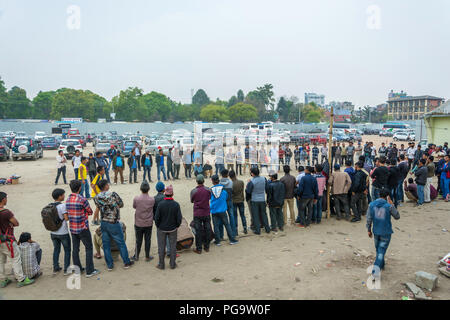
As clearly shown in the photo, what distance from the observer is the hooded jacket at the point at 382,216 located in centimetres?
517

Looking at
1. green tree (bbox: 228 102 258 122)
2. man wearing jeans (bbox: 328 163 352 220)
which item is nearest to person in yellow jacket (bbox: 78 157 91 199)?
man wearing jeans (bbox: 328 163 352 220)

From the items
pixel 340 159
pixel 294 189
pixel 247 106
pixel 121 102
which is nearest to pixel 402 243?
pixel 294 189

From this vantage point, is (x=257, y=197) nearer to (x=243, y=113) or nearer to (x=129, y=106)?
(x=243, y=113)

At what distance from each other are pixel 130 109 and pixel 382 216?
72894 mm

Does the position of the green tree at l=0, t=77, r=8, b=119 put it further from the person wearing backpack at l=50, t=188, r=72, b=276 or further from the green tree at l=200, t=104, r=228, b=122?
the person wearing backpack at l=50, t=188, r=72, b=276

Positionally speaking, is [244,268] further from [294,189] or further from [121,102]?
[121,102]

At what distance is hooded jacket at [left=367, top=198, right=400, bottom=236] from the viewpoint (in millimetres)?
5168

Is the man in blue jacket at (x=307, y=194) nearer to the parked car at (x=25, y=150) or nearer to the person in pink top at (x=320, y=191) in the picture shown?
the person in pink top at (x=320, y=191)

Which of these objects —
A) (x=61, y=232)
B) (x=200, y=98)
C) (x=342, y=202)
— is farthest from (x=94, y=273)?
(x=200, y=98)

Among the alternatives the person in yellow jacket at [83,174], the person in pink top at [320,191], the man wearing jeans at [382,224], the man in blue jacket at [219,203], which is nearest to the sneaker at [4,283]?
the man in blue jacket at [219,203]

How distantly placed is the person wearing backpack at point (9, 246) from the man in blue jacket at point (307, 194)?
20.1 ft

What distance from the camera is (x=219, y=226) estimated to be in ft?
22.8

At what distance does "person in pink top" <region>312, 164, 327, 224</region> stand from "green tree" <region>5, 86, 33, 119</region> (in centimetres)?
7507
